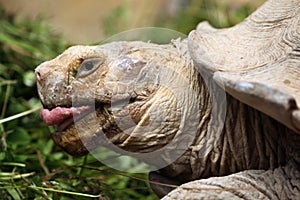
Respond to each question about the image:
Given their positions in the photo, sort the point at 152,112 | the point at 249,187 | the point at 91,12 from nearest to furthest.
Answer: the point at 249,187, the point at 152,112, the point at 91,12

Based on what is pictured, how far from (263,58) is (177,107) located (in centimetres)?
26

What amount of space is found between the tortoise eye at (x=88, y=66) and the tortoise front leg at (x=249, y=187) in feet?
1.34

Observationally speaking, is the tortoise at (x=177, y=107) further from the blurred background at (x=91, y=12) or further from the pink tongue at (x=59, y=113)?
the blurred background at (x=91, y=12)

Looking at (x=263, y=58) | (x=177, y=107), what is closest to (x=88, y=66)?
(x=177, y=107)

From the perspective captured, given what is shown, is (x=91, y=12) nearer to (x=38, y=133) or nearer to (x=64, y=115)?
(x=38, y=133)

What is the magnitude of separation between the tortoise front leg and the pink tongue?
Result: 352 mm

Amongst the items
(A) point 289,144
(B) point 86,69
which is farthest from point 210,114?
(B) point 86,69

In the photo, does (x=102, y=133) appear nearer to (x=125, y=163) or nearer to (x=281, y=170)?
(x=281, y=170)

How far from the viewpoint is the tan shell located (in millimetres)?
1149

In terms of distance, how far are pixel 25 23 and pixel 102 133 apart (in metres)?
1.74

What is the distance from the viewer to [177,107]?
4.85 feet

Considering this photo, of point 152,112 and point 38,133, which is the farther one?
point 38,133

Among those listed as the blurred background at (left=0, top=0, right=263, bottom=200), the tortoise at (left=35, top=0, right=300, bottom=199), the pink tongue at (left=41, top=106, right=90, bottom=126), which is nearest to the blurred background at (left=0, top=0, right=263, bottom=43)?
the blurred background at (left=0, top=0, right=263, bottom=200)

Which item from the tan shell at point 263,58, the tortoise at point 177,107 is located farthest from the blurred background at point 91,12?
the tortoise at point 177,107
